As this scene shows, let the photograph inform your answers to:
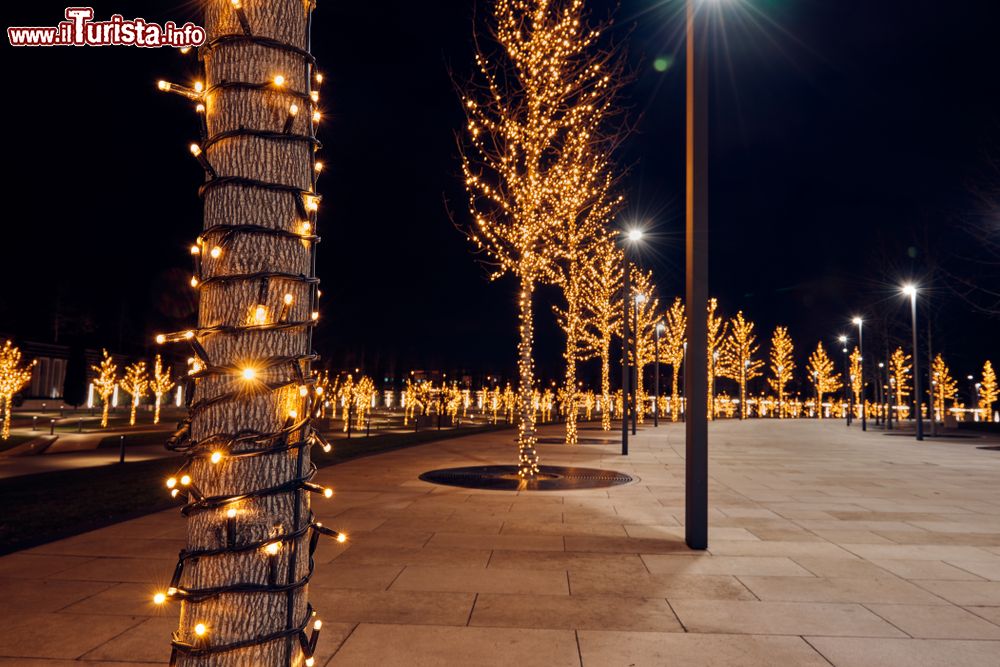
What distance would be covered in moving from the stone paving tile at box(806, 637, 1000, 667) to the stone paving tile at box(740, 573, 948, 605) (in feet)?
3.48

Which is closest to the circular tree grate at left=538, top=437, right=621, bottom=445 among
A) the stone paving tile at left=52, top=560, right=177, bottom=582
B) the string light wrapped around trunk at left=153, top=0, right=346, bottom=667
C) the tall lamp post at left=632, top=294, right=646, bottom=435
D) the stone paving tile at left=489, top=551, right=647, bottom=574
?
the tall lamp post at left=632, top=294, right=646, bottom=435

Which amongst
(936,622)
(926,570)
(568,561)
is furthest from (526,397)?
(936,622)

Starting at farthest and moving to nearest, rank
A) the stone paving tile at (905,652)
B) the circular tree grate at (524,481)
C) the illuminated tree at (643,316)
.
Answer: the illuminated tree at (643,316), the circular tree grate at (524,481), the stone paving tile at (905,652)

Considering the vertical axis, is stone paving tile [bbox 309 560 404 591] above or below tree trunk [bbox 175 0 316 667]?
below

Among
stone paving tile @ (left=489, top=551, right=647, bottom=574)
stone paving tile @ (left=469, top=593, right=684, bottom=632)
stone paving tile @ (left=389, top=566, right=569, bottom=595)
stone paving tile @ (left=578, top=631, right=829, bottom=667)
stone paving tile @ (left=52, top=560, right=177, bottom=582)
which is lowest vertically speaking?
stone paving tile @ (left=52, top=560, right=177, bottom=582)

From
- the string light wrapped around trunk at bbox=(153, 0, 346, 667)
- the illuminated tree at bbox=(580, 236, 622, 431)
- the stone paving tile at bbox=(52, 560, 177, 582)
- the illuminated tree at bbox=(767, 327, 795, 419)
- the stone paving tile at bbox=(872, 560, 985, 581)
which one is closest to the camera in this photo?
the string light wrapped around trunk at bbox=(153, 0, 346, 667)

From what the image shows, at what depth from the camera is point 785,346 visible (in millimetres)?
76625

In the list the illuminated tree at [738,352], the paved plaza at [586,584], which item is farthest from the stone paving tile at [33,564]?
the illuminated tree at [738,352]

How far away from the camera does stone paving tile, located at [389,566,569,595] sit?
21.0 feet

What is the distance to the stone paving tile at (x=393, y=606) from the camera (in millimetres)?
5488

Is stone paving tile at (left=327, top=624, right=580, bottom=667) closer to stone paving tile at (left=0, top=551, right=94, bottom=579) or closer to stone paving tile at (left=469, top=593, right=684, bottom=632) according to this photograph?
stone paving tile at (left=469, top=593, right=684, bottom=632)

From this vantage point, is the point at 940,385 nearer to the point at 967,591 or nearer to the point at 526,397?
the point at 526,397

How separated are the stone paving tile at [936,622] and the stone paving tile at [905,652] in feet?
0.59

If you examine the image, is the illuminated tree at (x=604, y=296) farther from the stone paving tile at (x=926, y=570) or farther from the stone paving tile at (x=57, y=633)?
the stone paving tile at (x=57, y=633)
